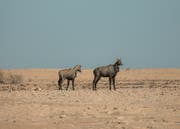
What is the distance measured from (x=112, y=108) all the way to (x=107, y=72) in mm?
12677

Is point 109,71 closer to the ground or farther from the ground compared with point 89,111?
farther from the ground

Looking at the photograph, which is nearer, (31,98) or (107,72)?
(31,98)

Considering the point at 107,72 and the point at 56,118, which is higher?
the point at 107,72

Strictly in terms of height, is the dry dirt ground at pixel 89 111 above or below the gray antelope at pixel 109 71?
below

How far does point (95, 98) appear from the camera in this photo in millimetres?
24125

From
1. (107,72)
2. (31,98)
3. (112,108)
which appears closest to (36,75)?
(107,72)

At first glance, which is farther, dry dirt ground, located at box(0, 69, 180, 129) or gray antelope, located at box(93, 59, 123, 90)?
gray antelope, located at box(93, 59, 123, 90)

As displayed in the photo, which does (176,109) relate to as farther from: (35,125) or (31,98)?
(31,98)

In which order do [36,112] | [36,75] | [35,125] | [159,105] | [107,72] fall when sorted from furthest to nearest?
[36,75], [107,72], [159,105], [36,112], [35,125]

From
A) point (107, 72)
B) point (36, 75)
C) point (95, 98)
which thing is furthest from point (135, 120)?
point (36, 75)

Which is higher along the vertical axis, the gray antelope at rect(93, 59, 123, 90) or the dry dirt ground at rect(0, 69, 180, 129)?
the gray antelope at rect(93, 59, 123, 90)

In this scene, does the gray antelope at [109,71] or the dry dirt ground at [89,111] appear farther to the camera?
the gray antelope at [109,71]

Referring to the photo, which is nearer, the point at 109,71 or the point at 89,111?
the point at 89,111

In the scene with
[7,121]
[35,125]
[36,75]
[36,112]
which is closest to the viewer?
[35,125]
